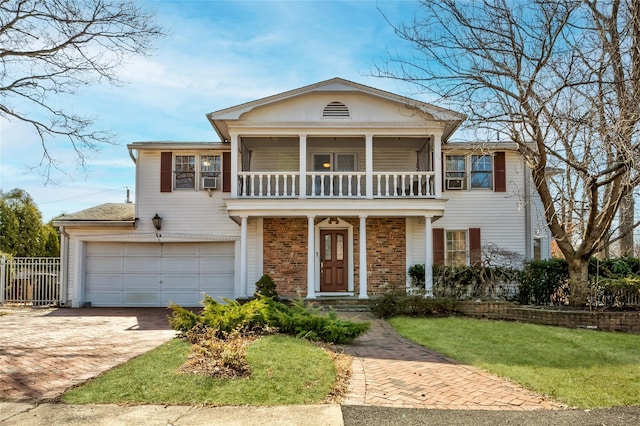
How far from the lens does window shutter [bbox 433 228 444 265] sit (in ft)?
54.5

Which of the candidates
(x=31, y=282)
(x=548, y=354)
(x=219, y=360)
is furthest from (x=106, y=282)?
(x=548, y=354)

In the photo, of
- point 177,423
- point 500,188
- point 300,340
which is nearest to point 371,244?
point 500,188

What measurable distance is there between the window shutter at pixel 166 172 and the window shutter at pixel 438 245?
899 cm

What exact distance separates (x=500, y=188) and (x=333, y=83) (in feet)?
21.8

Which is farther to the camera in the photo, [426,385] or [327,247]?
[327,247]

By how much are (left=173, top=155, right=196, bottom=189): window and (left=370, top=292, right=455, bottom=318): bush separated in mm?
7856

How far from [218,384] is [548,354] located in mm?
5726

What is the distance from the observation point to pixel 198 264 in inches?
678

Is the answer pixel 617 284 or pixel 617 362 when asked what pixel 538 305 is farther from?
pixel 617 362

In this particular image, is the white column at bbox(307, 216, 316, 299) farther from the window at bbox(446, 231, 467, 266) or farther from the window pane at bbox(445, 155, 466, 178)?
the window pane at bbox(445, 155, 466, 178)

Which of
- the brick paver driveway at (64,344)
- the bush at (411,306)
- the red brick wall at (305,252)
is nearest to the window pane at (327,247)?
the red brick wall at (305,252)

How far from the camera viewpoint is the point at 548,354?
8.63 meters

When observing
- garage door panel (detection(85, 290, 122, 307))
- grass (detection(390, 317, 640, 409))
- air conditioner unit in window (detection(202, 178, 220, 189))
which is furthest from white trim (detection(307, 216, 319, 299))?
garage door panel (detection(85, 290, 122, 307))

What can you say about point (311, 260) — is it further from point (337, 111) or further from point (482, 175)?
point (482, 175)
